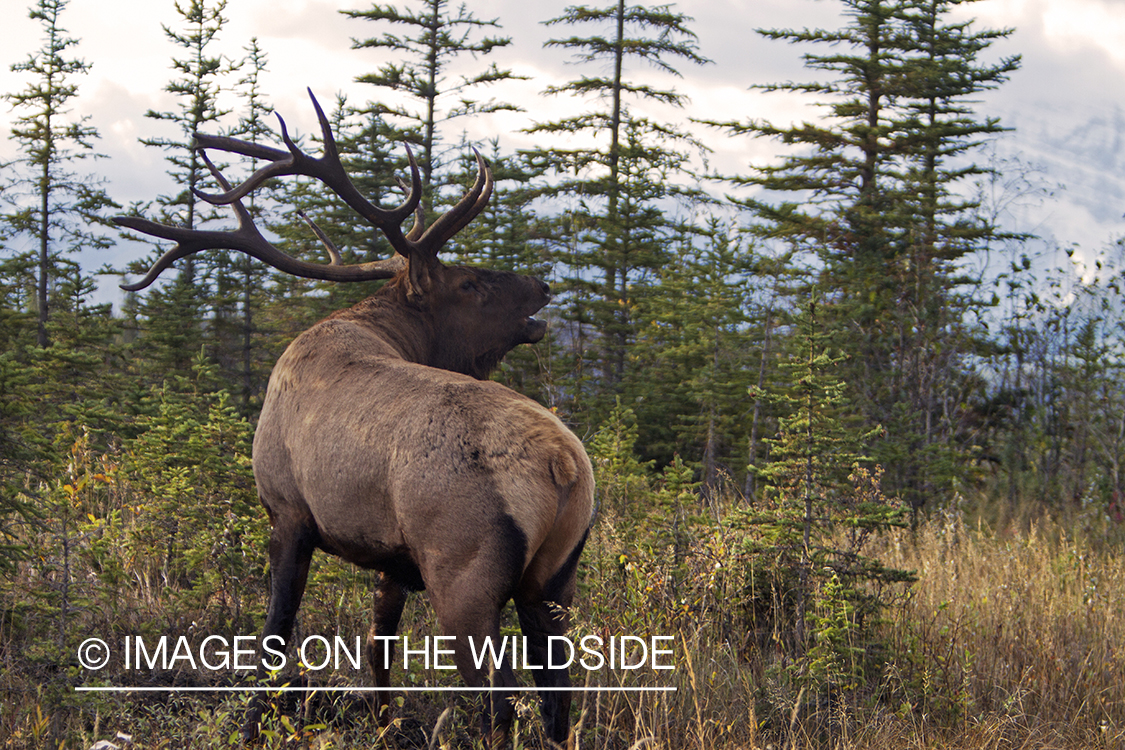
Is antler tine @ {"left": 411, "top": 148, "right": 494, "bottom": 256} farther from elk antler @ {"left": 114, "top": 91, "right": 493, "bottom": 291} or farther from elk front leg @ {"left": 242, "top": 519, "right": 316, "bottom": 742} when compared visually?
elk front leg @ {"left": 242, "top": 519, "right": 316, "bottom": 742}

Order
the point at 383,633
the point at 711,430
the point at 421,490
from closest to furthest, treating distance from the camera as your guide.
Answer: the point at 421,490 < the point at 383,633 < the point at 711,430

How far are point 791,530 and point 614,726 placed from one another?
1.65m

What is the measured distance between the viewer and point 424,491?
3143 millimetres

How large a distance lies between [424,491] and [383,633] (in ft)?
4.67

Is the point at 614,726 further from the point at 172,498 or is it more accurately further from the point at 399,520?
the point at 172,498

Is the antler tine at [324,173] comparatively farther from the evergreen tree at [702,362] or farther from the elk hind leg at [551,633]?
the evergreen tree at [702,362]

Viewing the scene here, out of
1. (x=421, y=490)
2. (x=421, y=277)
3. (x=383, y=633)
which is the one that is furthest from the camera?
(x=421, y=277)

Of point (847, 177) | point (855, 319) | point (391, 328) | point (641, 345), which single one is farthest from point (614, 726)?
point (847, 177)

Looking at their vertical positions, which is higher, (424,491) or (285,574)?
(424,491)

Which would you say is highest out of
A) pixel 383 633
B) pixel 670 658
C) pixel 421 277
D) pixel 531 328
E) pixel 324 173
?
pixel 324 173

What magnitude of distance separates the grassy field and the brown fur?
0.47m

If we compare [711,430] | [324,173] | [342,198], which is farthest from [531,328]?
[711,430]

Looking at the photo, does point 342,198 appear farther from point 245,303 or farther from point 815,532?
point 245,303

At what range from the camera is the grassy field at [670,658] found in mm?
3973
